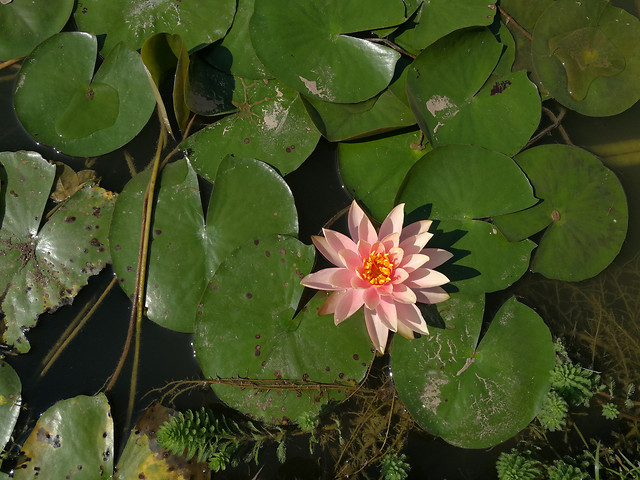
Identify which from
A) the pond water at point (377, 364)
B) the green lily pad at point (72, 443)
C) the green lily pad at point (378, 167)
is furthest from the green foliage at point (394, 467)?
the green lily pad at point (72, 443)

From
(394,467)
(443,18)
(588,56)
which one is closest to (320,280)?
(394,467)

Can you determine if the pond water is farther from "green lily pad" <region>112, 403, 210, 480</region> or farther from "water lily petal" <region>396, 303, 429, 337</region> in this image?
"water lily petal" <region>396, 303, 429, 337</region>

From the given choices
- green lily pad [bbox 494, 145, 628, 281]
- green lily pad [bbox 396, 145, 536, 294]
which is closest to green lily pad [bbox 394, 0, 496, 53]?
green lily pad [bbox 396, 145, 536, 294]

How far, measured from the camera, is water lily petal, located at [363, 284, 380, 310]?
8.29ft

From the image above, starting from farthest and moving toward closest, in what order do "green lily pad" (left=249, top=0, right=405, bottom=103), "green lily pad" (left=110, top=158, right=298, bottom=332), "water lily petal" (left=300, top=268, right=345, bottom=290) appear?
1. "green lily pad" (left=249, top=0, right=405, bottom=103)
2. "green lily pad" (left=110, top=158, right=298, bottom=332)
3. "water lily petal" (left=300, top=268, right=345, bottom=290)

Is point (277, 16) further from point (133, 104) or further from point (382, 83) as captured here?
point (133, 104)

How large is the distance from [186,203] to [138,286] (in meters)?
0.61

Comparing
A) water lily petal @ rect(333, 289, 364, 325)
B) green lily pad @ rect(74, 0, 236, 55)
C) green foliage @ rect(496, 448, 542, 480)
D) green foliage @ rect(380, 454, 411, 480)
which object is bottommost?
green foliage @ rect(496, 448, 542, 480)

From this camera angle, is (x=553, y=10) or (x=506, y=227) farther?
(x=553, y=10)

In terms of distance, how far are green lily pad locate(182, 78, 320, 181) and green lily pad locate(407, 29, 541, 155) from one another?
794 millimetres

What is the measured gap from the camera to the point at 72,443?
279 centimetres

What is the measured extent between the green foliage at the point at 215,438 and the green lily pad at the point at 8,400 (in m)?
A: 0.97

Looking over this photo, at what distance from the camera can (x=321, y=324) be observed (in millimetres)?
2896

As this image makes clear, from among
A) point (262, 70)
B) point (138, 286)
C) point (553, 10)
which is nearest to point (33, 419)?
point (138, 286)
